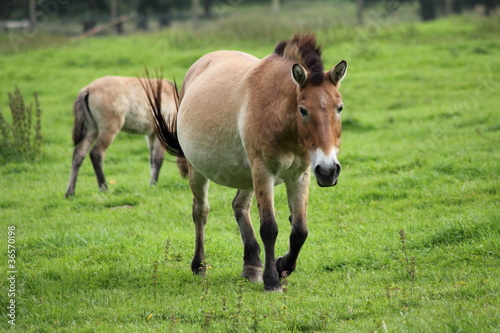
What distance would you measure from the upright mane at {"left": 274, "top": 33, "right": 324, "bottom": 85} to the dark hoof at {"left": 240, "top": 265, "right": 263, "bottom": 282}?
187 cm

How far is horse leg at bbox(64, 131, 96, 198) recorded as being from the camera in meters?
9.30

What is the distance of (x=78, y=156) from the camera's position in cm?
972

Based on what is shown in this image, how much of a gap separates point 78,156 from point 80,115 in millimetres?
674

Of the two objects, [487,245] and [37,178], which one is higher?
[487,245]

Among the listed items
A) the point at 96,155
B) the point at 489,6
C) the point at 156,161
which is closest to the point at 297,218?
the point at 156,161

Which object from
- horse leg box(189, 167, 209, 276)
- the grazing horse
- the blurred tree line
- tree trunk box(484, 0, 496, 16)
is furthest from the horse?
tree trunk box(484, 0, 496, 16)

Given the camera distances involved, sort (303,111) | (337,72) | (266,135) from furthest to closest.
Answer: (266,135) < (337,72) < (303,111)

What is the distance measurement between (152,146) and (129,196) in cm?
195

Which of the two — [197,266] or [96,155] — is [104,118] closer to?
[96,155]

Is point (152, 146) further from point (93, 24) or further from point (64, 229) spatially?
point (93, 24)

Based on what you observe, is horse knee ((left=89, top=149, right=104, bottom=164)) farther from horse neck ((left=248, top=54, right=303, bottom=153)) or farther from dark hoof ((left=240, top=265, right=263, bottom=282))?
horse neck ((left=248, top=54, right=303, bottom=153))

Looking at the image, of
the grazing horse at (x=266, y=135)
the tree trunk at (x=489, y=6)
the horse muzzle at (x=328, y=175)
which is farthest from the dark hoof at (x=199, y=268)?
the tree trunk at (x=489, y=6)

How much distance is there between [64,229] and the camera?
24.6 ft

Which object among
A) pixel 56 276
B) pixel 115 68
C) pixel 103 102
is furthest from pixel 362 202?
pixel 115 68
